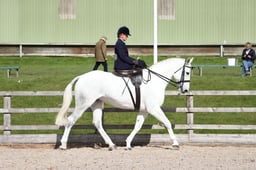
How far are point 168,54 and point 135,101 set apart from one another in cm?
2704

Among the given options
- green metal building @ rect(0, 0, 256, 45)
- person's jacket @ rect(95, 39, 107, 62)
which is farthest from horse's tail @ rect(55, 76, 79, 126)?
green metal building @ rect(0, 0, 256, 45)

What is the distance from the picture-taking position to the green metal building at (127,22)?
4203cm

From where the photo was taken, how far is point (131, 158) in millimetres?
13594

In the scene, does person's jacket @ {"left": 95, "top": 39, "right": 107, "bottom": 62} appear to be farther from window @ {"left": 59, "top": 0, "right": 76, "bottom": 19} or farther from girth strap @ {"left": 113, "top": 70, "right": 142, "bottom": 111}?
window @ {"left": 59, "top": 0, "right": 76, "bottom": 19}

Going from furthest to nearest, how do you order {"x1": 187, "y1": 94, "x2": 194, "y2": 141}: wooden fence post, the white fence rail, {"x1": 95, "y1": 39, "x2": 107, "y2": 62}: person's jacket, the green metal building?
the green metal building → {"x1": 95, "y1": 39, "x2": 107, "y2": 62}: person's jacket → {"x1": 187, "y1": 94, "x2": 194, "y2": 141}: wooden fence post → the white fence rail

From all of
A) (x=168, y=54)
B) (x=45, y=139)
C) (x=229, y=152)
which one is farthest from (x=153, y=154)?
(x=168, y=54)

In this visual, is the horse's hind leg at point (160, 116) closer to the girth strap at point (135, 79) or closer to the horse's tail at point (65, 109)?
the girth strap at point (135, 79)

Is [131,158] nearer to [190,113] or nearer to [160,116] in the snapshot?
[160,116]

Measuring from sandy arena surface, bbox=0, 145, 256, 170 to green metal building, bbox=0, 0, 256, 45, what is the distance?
88.5ft

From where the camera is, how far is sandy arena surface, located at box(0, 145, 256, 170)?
12.6 meters

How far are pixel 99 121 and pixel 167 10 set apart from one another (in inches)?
1114

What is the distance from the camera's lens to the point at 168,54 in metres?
41.7

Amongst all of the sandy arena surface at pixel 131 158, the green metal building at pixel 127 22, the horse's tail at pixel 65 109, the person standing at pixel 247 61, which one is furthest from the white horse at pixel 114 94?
the green metal building at pixel 127 22

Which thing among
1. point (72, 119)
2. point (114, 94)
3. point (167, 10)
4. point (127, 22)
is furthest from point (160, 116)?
point (167, 10)
